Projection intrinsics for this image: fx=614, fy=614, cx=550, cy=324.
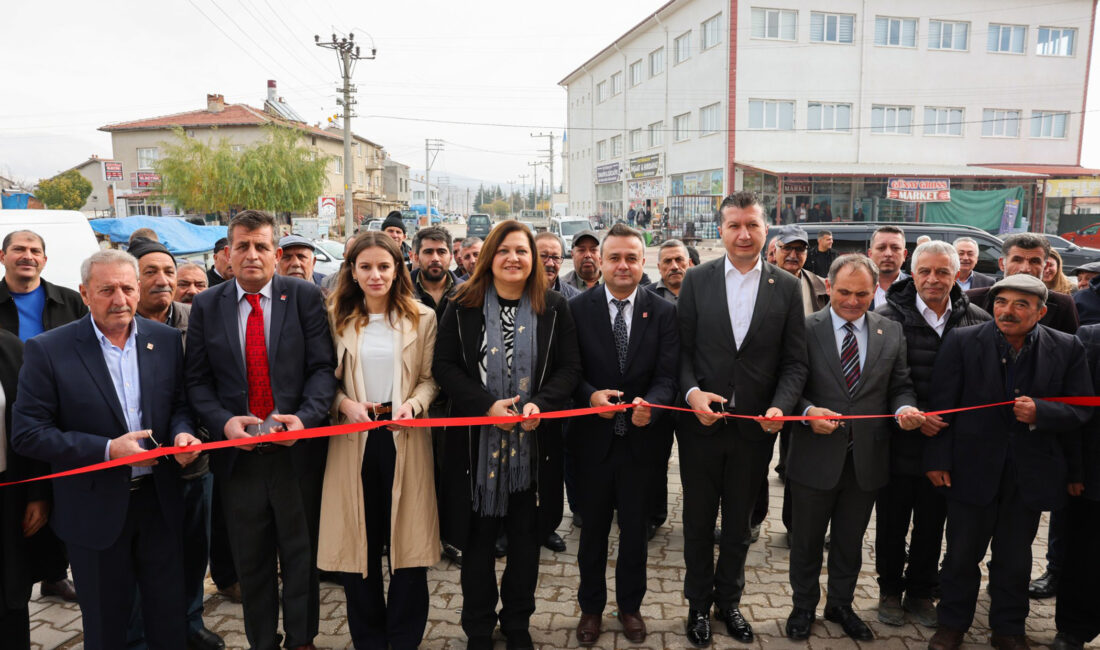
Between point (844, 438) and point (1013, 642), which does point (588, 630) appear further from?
point (1013, 642)

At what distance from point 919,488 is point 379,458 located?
3268 mm

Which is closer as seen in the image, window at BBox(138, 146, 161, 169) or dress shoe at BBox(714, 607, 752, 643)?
dress shoe at BBox(714, 607, 752, 643)

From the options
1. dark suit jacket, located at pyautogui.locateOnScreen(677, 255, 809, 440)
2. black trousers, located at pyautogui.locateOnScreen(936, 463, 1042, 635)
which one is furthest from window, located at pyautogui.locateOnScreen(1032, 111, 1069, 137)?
dark suit jacket, located at pyautogui.locateOnScreen(677, 255, 809, 440)

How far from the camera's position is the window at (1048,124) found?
34062 millimetres

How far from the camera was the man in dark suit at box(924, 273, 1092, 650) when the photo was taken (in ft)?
10.7

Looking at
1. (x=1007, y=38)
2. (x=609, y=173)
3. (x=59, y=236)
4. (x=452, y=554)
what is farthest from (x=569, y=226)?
(x=1007, y=38)

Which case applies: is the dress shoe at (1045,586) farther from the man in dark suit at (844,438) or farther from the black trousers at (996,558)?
the man in dark suit at (844,438)

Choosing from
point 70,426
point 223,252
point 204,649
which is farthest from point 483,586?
point 223,252

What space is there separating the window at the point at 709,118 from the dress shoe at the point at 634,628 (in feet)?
104

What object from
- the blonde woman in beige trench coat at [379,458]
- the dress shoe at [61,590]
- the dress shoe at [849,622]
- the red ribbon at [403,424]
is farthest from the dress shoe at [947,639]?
the dress shoe at [61,590]

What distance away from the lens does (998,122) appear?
33500mm

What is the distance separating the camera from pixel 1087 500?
137 inches

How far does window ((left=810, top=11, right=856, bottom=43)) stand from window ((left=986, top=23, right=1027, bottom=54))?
8.32 meters

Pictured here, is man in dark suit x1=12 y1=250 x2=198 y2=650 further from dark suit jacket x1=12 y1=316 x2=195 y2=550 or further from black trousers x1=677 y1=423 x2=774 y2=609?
black trousers x1=677 y1=423 x2=774 y2=609
